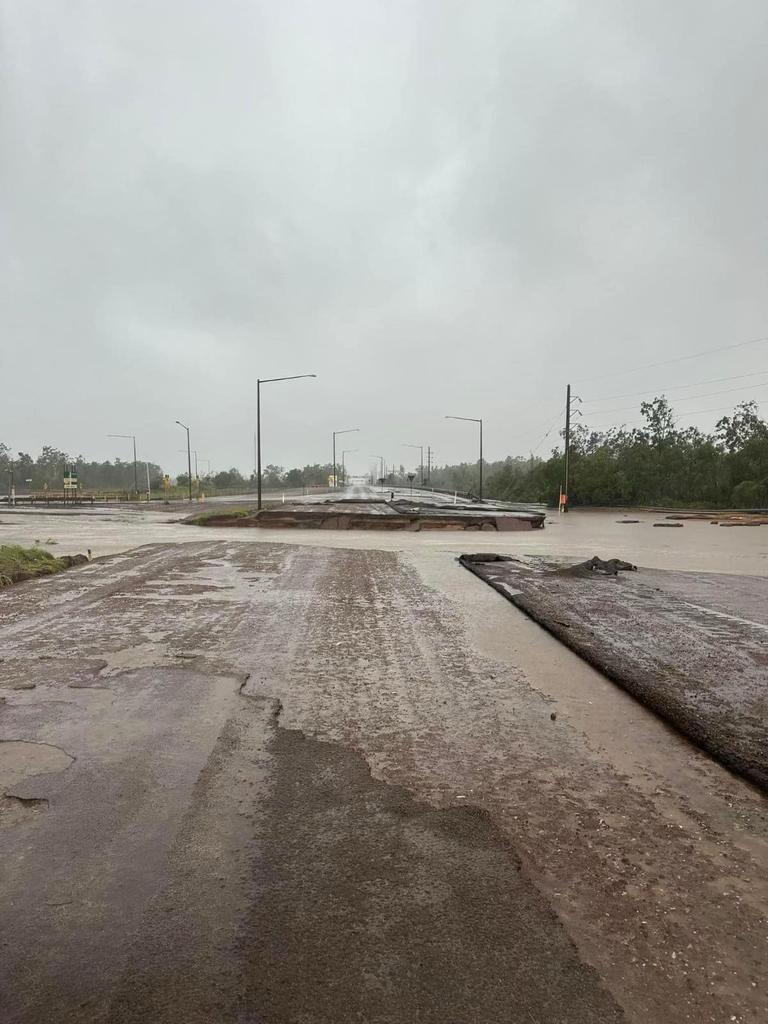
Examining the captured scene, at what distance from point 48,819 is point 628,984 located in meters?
2.79

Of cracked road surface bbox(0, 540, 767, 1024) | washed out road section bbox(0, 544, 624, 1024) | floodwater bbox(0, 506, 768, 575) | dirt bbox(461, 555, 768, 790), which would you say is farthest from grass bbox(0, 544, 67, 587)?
dirt bbox(461, 555, 768, 790)

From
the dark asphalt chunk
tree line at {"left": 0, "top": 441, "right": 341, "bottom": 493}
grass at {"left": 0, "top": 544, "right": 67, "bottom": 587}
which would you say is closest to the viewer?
the dark asphalt chunk

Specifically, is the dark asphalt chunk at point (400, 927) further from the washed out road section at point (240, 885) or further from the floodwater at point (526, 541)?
the floodwater at point (526, 541)

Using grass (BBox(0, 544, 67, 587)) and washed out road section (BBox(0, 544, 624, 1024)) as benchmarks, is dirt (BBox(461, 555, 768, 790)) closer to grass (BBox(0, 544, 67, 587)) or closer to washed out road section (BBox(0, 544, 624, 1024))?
washed out road section (BBox(0, 544, 624, 1024))

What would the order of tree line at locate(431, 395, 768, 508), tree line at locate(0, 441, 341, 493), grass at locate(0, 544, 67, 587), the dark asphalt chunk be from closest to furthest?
1. the dark asphalt chunk
2. grass at locate(0, 544, 67, 587)
3. tree line at locate(431, 395, 768, 508)
4. tree line at locate(0, 441, 341, 493)

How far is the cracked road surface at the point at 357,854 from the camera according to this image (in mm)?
2080

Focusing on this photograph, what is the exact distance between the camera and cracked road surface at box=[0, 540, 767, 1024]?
6.82 ft

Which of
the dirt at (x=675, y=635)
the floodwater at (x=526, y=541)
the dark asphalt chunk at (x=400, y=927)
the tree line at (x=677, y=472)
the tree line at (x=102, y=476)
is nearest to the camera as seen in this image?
the dark asphalt chunk at (x=400, y=927)

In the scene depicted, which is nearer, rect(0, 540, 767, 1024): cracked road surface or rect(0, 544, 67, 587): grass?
rect(0, 540, 767, 1024): cracked road surface

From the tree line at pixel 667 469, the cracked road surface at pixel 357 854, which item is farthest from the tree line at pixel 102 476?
the cracked road surface at pixel 357 854

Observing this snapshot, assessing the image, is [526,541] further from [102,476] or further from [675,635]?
[102,476]

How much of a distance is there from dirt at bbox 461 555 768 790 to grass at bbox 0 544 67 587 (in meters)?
8.73

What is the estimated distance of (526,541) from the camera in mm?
20531

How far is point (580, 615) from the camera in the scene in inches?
327
